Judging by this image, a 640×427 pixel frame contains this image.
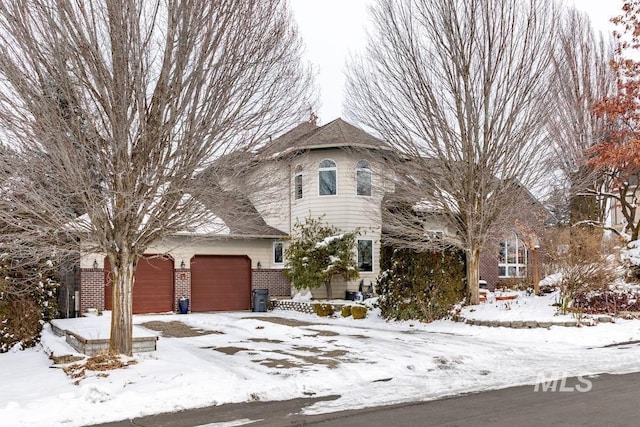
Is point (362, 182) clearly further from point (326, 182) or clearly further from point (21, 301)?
point (21, 301)

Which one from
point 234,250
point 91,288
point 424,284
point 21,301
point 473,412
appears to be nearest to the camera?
point 473,412

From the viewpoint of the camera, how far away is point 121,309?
32.4 feet

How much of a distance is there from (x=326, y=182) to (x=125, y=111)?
47.6 ft

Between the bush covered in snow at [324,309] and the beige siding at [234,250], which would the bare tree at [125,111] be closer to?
the bush covered in snow at [324,309]

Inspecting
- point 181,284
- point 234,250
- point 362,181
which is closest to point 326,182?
point 362,181

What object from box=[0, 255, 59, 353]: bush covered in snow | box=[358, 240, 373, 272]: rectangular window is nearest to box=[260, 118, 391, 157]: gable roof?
box=[358, 240, 373, 272]: rectangular window

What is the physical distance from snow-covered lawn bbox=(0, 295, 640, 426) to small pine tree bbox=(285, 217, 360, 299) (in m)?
5.35

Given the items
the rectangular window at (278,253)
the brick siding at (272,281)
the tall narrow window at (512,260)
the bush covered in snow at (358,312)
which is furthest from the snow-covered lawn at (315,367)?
the tall narrow window at (512,260)

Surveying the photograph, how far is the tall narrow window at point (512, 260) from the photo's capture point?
29.0 metres

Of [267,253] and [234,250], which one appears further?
[267,253]

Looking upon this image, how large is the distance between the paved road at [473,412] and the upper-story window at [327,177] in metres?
15.2

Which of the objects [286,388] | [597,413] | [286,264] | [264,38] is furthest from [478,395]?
[286,264]

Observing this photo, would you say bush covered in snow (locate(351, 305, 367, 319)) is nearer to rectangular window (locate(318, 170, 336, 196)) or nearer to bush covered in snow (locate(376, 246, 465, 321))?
bush covered in snow (locate(376, 246, 465, 321))

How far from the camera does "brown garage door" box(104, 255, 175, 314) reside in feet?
68.7
